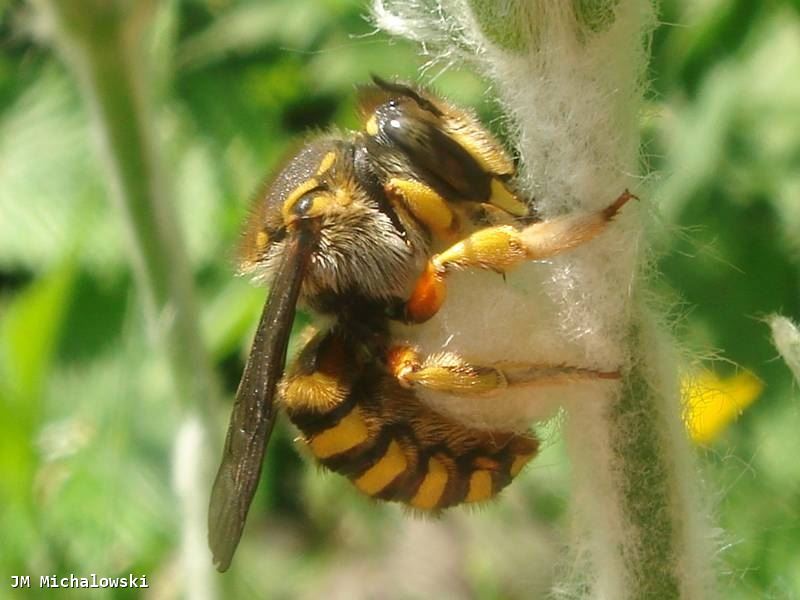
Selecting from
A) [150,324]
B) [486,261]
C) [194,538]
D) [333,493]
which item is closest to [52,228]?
[333,493]

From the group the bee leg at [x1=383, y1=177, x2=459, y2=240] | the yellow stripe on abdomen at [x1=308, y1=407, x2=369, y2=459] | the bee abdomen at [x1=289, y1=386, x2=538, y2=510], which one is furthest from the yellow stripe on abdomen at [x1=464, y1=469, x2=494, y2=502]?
the bee leg at [x1=383, y1=177, x2=459, y2=240]

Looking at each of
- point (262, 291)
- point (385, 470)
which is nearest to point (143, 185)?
point (262, 291)

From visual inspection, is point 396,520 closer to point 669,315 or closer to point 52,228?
point 52,228

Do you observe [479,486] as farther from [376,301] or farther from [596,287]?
[596,287]

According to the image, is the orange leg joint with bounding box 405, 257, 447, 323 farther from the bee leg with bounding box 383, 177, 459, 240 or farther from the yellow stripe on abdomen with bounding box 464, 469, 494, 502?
the yellow stripe on abdomen with bounding box 464, 469, 494, 502

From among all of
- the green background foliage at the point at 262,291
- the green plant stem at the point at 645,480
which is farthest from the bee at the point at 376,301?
the green background foliage at the point at 262,291
